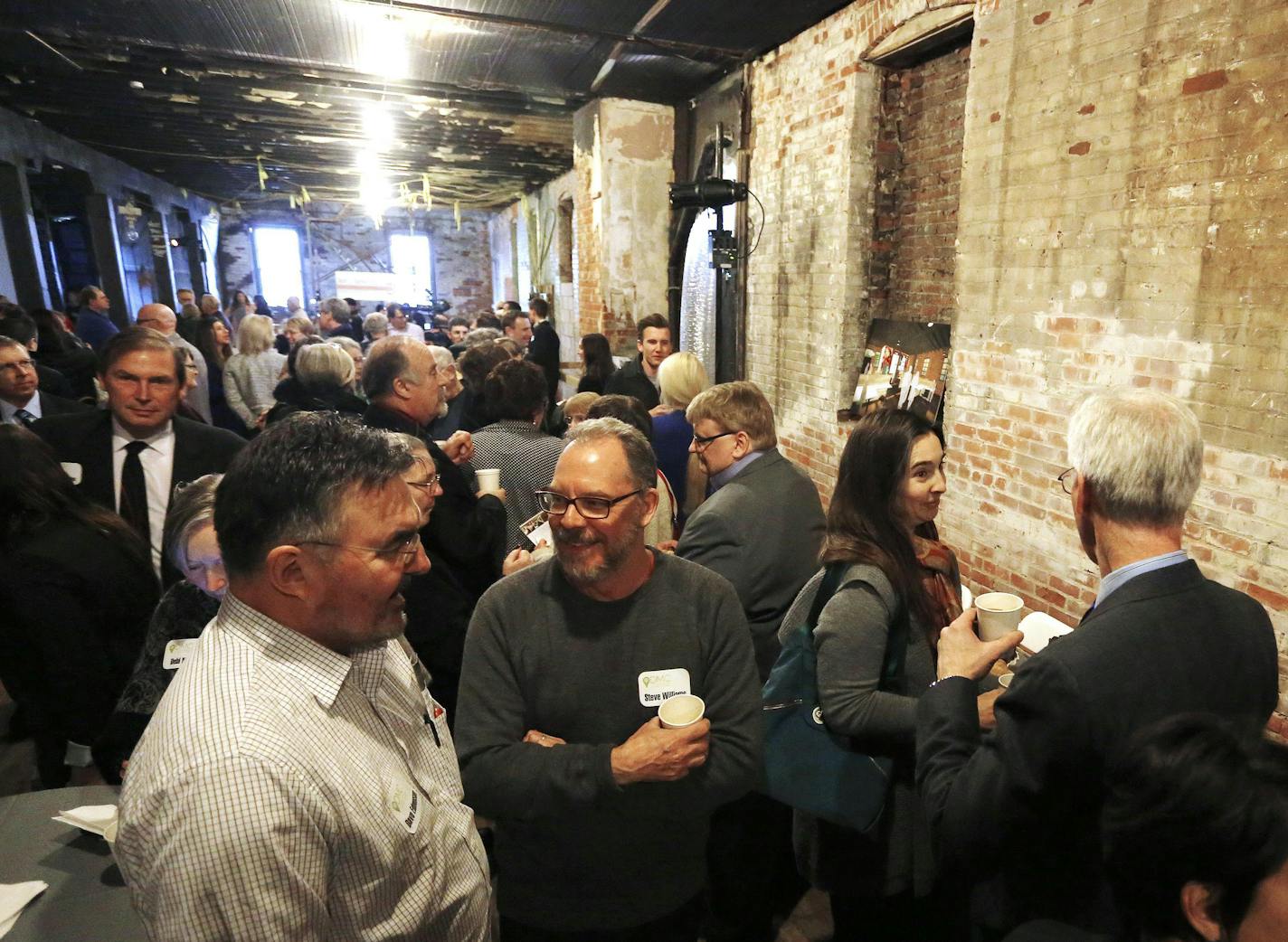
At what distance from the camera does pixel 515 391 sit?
120 inches

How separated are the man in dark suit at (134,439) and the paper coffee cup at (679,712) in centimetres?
218

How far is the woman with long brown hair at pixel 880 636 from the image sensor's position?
1.68 metres

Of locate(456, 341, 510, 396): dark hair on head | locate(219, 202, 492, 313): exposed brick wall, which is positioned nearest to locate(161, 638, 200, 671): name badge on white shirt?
locate(456, 341, 510, 396): dark hair on head

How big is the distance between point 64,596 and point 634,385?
3.69 meters

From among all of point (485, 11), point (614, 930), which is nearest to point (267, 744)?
point (614, 930)

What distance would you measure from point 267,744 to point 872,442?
5.05ft

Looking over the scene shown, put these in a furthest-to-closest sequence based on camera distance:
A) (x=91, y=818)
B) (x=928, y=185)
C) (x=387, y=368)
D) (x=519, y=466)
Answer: (x=928, y=185)
(x=519, y=466)
(x=387, y=368)
(x=91, y=818)

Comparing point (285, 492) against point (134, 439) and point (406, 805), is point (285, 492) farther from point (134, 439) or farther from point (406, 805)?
point (134, 439)

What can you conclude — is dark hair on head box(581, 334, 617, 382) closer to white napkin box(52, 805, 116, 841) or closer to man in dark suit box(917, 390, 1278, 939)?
white napkin box(52, 805, 116, 841)

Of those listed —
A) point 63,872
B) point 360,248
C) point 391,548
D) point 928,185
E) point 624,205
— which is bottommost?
point 63,872

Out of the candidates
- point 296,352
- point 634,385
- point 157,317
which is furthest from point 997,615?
point 157,317

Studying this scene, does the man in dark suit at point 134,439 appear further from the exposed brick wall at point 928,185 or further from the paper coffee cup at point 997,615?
the exposed brick wall at point 928,185

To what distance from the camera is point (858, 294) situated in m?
4.56

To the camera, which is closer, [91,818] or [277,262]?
[91,818]
